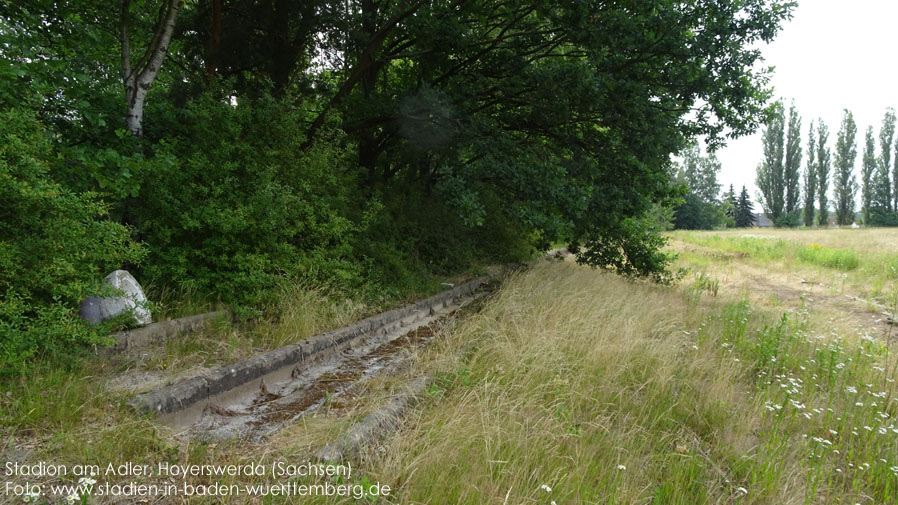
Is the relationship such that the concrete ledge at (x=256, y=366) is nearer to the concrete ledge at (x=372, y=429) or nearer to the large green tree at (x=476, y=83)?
the concrete ledge at (x=372, y=429)

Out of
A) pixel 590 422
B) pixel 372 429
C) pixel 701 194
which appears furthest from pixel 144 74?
pixel 701 194

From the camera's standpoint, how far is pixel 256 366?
4062mm

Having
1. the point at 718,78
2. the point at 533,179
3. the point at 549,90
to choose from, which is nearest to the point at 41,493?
the point at 533,179

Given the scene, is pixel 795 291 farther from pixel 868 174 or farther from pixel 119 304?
pixel 868 174

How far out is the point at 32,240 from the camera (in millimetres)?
3260

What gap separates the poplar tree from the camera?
49.1 metres

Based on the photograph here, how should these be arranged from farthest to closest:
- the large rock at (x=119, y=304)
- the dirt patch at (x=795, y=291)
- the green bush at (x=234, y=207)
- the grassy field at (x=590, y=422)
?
the dirt patch at (x=795, y=291), the green bush at (x=234, y=207), the large rock at (x=119, y=304), the grassy field at (x=590, y=422)

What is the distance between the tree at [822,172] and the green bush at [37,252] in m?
62.1

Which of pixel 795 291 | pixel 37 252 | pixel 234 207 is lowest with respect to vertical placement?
pixel 795 291

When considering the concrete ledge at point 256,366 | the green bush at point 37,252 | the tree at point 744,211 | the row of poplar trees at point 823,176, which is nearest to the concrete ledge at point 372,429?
the concrete ledge at point 256,366

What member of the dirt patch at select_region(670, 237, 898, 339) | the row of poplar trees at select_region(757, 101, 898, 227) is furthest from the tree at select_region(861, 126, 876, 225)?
the dirt patch at select_region(670, 237, 898, 339)

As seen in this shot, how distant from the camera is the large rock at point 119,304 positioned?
12.3ft

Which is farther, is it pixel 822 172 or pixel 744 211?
pixel 744 211

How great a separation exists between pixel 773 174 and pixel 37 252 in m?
61.7
